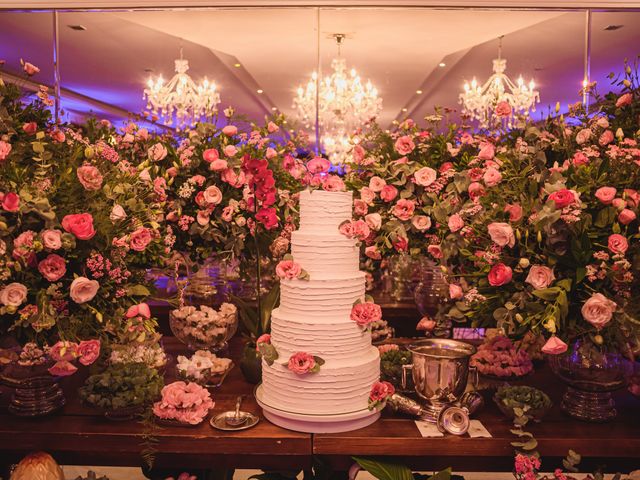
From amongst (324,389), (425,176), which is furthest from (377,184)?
(324,389)

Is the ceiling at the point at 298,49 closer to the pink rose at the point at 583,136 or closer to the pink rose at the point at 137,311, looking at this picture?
the pink rose at the point at 583,136

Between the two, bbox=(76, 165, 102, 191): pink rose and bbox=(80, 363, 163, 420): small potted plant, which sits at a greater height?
bbox=(76, 165, 102, 191): pink rose

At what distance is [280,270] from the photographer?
1.66 meters

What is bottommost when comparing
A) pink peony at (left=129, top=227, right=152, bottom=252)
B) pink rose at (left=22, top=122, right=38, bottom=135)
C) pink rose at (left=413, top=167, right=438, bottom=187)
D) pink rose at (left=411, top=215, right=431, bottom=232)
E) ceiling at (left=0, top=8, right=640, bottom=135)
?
pink peony at (left=129, top=227, right=152, bottom=252)

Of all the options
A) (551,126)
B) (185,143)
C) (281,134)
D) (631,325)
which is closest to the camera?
(631,325)

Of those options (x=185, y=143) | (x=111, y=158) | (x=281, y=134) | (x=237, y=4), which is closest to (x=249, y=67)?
(x=237, y=4)

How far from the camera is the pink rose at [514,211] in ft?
5.02

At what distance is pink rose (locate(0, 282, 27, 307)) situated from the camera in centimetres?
143

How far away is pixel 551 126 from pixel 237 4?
1845 millimetres

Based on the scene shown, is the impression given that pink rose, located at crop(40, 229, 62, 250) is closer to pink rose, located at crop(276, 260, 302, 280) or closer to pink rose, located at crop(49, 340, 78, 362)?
pink rose, located at crop(49, 340, 78, 362)

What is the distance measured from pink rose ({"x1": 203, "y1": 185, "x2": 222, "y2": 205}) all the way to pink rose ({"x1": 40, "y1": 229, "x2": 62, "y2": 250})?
757 mm

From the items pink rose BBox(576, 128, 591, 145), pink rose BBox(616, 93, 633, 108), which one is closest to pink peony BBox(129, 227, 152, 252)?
pink rose BBox(576, 128, 591, 145)

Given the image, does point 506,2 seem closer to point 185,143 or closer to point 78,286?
point 185,143

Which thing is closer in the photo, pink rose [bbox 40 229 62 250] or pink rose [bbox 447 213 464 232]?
pink rose [bbox 40 229 62 250]
